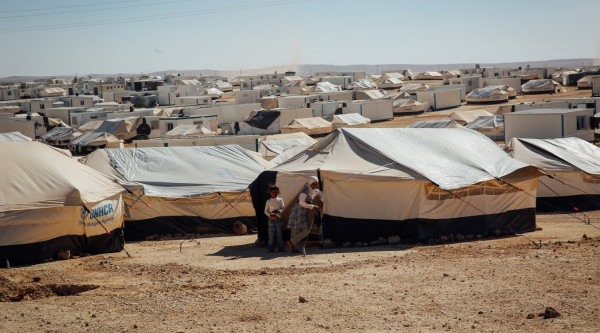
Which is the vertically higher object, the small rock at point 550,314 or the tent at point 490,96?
the tent at point 490,96

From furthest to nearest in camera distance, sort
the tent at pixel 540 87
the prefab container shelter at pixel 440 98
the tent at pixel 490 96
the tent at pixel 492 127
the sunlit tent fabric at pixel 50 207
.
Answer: the tent at pixel 540 87, the tent at pixel 490 96, the prefab container shelter at pixel 440 98, the tent at pixel 492 127, the sunlit tent fabric at pixel 50 207

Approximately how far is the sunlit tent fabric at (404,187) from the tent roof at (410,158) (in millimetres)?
21

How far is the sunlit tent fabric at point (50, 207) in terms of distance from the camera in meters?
14.1

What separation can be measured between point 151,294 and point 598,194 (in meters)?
Answer: 14.8

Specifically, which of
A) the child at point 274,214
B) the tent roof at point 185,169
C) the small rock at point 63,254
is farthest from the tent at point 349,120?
the small rock at point 63,254

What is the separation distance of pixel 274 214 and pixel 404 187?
2.65m

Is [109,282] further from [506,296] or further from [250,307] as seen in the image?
[506,296]

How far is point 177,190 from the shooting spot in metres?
18.9

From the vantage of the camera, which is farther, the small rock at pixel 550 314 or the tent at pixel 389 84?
the tent at pixel 389 84

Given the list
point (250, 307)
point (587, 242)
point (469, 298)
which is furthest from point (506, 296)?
point (587, 242)

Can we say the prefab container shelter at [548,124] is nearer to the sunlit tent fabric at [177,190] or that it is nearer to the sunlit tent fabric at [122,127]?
the sunlit tent fabric at [177,190]

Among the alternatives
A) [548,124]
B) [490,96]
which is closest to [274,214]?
[548,124]

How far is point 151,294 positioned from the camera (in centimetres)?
1062

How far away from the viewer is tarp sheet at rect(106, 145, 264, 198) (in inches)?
744
